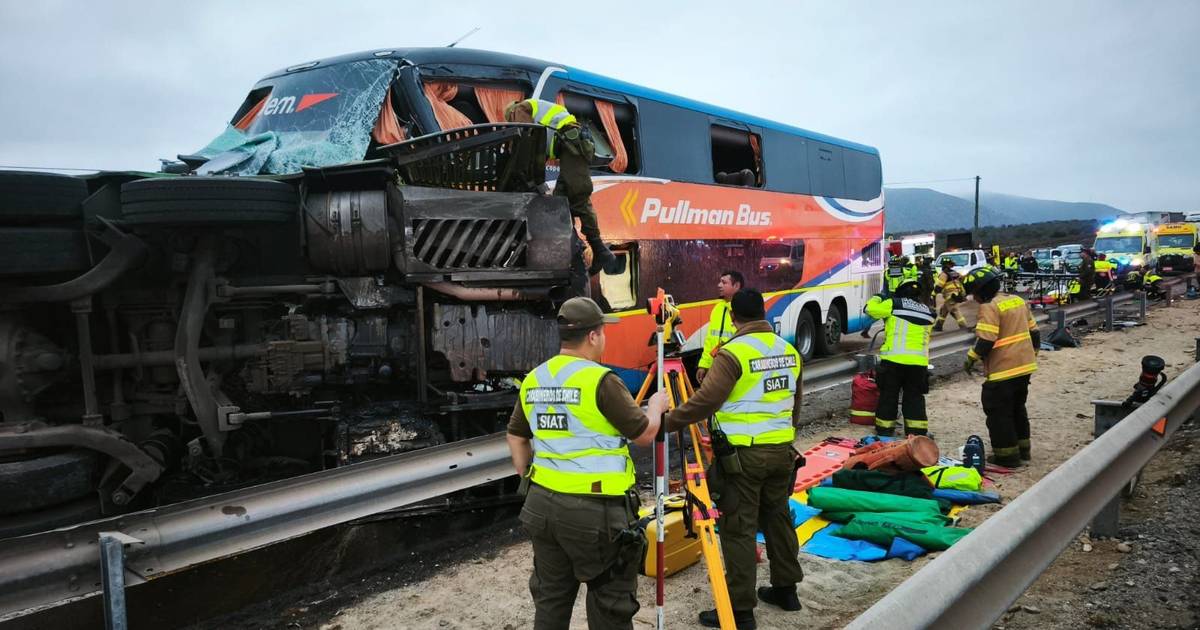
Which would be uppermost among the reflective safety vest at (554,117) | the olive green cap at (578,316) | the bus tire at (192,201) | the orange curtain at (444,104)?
the orange curtain at (444,104)

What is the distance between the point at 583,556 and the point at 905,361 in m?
5.23

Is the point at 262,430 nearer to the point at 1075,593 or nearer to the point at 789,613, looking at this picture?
the point at 789,613

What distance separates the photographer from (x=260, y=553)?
16.3 ft

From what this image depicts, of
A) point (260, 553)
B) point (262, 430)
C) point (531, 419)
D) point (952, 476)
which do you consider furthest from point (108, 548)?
point (952, 476)

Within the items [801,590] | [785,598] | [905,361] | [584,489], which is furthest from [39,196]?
[905,361]

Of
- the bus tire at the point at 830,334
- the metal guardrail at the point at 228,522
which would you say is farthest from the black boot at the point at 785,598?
the bus tire at the point at 830,334

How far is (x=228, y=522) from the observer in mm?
3311

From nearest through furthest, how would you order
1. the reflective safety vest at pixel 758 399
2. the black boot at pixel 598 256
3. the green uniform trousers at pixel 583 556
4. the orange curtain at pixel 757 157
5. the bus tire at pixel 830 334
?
the green uniform trousers at pixel 583 556 < the reflective safety vest at pixel 758 399 < the black boot at pixel 598 256 < the orange curtain at pixel 757 157 < the bus tire at pixel 830 334

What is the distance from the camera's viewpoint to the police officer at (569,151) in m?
5.65

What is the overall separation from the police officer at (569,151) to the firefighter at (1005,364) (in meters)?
3.55

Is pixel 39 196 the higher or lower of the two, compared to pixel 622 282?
higher

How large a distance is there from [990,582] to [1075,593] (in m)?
2.09

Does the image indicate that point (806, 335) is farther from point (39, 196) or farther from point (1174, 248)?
point (1174, 248)

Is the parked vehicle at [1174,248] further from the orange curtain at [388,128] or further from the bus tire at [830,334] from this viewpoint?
the orange curtain at [388,128]
